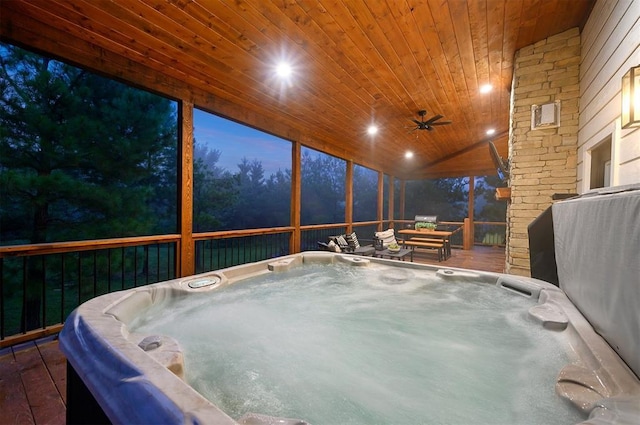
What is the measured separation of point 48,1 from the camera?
195 cm

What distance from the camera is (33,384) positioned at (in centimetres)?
167

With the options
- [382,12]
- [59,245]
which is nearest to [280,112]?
[382,12]

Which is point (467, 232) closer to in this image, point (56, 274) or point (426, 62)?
point (426, 62)

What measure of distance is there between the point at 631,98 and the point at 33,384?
156 inches

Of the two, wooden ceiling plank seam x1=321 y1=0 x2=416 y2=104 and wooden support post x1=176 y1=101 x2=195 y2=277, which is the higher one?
wooden ceiling plank seam x1=321 y1=0 x2=416 y2=104

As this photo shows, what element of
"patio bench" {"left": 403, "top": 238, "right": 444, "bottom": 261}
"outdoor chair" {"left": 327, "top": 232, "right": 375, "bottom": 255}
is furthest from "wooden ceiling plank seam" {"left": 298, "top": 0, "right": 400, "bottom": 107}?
"patio bench" {"left": 403, "top": 238, "right": 444, "bottom": 261}

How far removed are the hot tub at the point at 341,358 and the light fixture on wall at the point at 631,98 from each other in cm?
115

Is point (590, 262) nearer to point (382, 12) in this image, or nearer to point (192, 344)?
point (192, 344)

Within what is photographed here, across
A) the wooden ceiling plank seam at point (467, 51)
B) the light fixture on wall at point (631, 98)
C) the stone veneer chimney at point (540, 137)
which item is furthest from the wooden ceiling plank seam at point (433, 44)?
the light fixture on wall at point (631, 98)

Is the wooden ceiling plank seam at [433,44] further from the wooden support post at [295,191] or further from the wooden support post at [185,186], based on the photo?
the wooden support post at [185,186]

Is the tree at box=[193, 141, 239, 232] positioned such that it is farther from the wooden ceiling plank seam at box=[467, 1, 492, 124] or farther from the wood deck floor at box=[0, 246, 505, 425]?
the wooden ceiling plank seam at box=[467, 1, 492, 124]

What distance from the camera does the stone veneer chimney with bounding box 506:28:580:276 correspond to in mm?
3037

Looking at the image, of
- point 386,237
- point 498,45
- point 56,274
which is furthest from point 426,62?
point 56,274

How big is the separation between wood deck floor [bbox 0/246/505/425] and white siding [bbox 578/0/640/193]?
366 cm
